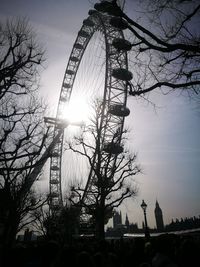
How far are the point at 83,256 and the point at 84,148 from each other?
44.2 ft

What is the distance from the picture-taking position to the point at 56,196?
166 feet

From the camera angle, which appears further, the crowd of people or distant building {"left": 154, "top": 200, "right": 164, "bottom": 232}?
distant building {"left": 154, "top": 200, "right": 164, "bottom": 232}

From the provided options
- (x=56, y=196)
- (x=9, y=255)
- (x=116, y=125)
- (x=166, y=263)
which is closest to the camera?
(x=166, y=263)

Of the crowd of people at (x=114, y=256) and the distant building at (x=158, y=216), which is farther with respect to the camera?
the distant building at (x=158, y=216)

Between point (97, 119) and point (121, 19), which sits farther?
point (97, 119)

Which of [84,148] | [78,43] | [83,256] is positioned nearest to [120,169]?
[84,148]

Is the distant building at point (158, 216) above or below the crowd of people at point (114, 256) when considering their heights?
above

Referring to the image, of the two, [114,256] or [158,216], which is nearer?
[114,256]

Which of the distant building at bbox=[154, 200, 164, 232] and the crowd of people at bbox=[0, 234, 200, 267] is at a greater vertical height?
the distant building at bbox=[154, 200, 164, 232]

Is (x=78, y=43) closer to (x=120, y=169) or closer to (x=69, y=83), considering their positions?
(x=69, y=83)

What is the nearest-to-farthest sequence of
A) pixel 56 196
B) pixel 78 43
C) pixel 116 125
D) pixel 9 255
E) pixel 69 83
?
pixel 9 255 → pixel 116 125 → pixel 78 43 → pixel 69 83 → pixel 56 196

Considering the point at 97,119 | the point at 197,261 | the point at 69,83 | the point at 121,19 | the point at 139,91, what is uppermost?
the point at 69,83

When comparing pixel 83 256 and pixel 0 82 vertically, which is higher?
pixel 0 82

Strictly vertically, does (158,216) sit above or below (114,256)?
above
